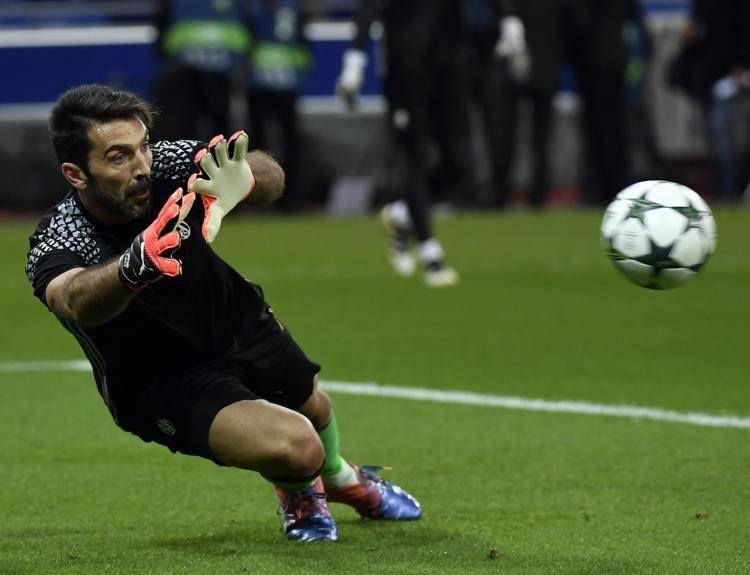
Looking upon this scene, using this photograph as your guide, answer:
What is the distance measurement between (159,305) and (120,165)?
47 cm

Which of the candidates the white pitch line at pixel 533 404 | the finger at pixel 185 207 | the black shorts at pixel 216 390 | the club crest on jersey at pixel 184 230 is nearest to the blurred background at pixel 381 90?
the white pitch line at pixel 533 404

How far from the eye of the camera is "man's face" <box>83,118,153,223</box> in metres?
5.33

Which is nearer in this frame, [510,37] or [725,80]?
[510,37]

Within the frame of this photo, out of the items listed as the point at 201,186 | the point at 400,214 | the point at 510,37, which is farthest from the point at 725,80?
the point at 201,186

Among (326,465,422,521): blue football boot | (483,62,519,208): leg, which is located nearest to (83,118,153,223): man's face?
(326,465,422,521): blue football boot

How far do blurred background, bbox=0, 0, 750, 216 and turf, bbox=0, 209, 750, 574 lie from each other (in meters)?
5.53

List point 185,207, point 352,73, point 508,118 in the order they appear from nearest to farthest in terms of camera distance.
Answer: point 185,207 < point 352,73 < point 508,118

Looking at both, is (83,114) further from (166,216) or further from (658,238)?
(658,238)

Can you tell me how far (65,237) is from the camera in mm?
5355

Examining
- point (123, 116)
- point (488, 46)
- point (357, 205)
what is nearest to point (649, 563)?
point (123, 116)

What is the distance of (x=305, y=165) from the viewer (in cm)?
2211

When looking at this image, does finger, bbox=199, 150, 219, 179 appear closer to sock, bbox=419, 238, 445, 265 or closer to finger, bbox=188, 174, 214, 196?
finger, bbox=188, 174, 214, 196

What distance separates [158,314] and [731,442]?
8.86ft

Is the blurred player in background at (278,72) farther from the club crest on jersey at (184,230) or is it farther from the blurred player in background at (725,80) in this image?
the club crest on jersey at (184,230)
